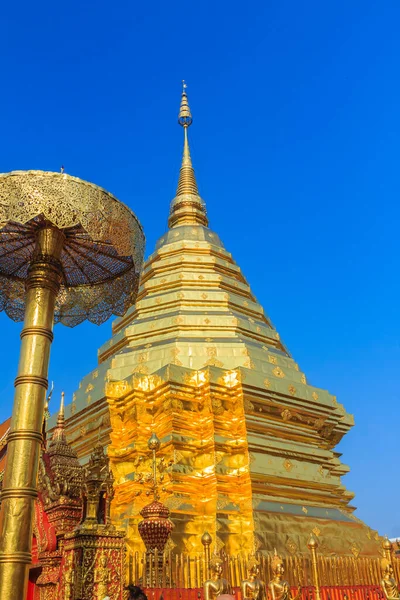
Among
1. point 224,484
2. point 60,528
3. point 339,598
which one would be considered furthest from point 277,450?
point 60,528

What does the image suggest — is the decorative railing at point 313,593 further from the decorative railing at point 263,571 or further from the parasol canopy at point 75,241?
the parasol canopy at point 75,241

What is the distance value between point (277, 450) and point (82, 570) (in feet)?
29.2

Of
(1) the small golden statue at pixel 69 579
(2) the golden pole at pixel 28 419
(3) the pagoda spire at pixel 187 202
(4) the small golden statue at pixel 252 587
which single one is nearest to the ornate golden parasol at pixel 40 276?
(2) the golden pole at pixel 28 419

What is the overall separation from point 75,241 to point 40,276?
84 centimetres

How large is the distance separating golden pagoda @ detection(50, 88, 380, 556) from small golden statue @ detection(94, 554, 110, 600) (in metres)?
4.83

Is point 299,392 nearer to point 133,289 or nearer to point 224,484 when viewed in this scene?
point 224,484

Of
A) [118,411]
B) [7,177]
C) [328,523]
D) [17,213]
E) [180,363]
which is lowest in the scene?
[328,523]

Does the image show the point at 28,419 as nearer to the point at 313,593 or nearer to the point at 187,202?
the point at 313,593

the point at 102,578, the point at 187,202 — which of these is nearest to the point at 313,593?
the point at 102,578

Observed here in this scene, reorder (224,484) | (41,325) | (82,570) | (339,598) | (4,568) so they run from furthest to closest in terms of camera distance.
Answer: (224,484), (339,598), (82,570), (41,325), (4,568)

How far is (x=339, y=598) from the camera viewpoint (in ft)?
32.8

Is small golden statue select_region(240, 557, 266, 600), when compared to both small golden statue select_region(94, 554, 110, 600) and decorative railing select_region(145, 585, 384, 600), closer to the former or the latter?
decorative railing select_region(145, 585, 384, 600)

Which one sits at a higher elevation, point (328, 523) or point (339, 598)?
point (328, 523)

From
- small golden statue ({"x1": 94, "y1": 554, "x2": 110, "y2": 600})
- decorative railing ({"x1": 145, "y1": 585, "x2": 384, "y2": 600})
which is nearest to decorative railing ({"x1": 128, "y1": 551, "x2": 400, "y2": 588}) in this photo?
decorative railing ({"x1": 145, "y1": 585, "x2": 384, "y2": 600})
